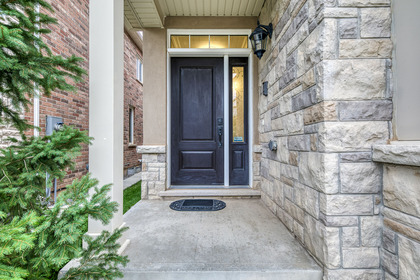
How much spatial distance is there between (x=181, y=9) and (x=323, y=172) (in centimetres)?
300

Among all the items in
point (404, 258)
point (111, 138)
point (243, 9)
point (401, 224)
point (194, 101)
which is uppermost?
point (243, 9)

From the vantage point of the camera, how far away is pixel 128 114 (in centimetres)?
669

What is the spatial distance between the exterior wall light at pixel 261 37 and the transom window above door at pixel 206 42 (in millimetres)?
685

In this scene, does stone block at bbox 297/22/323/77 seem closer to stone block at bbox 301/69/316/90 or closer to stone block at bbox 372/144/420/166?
stone block at bbox 301/69/316/90

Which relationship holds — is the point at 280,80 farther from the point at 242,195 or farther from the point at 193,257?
the point at 193,257

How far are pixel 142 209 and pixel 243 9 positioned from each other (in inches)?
126

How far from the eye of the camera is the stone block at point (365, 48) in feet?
4.42

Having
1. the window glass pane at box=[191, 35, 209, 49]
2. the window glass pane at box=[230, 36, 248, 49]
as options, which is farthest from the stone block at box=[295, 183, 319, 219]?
the window glass pane at box=[191, 35, 209, 49]

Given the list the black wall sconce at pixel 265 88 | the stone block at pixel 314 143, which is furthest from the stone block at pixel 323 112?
the black wall sconce at pixel 265 88

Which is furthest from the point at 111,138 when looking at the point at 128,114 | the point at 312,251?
the point at 128,114

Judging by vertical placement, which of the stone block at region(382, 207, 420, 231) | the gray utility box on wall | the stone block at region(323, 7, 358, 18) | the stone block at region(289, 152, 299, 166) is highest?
the stone block at region(323, 7, 358, 18)

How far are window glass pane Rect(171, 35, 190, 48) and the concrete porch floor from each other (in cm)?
251

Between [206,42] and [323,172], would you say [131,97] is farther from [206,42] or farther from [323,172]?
[323,172]

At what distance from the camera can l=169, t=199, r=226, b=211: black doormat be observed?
2589 mm
